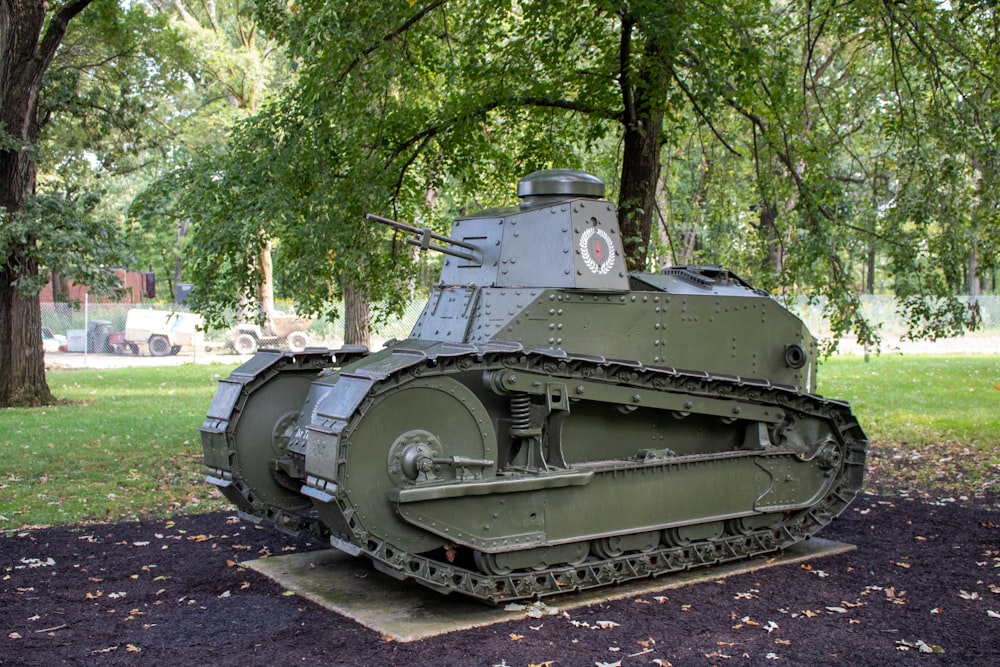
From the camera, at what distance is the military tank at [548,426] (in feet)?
→ 25.1

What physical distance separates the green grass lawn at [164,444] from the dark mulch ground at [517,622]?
171cm

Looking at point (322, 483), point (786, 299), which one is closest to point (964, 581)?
point (322, 483)

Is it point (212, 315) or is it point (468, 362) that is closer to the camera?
point (468, 362)

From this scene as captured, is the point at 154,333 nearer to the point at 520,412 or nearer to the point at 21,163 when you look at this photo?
the point at 21,163

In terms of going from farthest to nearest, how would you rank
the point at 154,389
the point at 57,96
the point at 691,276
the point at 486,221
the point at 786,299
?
the point at 154,389, the point at 57,96, the point at 786,299, the point at 691,276, the point at 486,221

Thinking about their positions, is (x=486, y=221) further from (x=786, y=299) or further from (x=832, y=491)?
(x=786, y=299)

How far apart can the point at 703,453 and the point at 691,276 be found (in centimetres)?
183

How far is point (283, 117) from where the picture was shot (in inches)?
539

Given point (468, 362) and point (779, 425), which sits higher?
point (468, 362)

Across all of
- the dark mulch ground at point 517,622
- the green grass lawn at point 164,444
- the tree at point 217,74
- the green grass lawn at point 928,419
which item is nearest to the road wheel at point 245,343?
the tree at point 217,74

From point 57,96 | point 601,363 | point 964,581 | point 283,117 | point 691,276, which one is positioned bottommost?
point 964,581

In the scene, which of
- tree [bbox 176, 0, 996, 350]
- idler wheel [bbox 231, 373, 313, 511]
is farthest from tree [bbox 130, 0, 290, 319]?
idler wheel [bbox 231, 373, 313, 511]

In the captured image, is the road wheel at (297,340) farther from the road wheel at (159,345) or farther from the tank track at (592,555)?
the tank track at (592,555)

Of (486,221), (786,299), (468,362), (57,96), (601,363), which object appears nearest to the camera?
(468,362)
